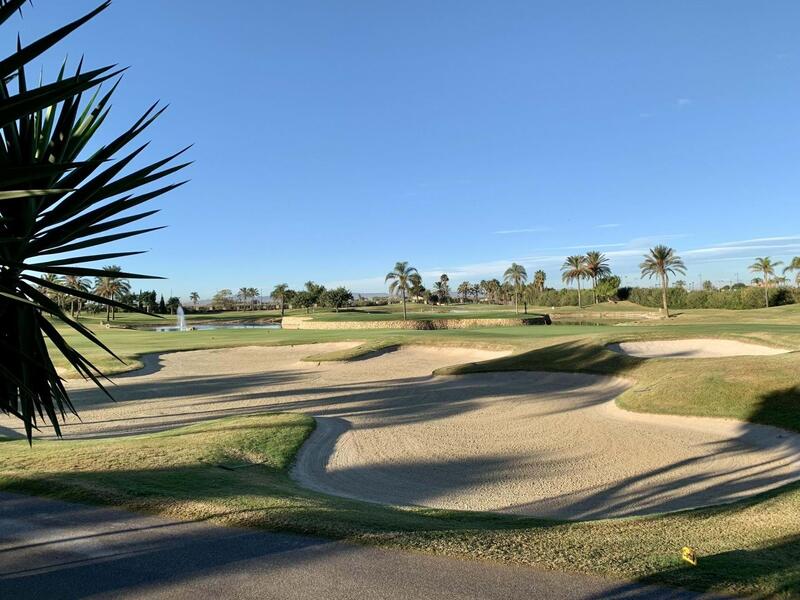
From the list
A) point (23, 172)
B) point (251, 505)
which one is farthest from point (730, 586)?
point (23, 172)

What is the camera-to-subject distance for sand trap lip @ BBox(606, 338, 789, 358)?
28281 millimetres

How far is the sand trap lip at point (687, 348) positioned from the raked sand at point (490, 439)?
7.32 meters

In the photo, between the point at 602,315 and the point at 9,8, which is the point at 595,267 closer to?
the point at 602,315

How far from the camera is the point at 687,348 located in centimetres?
2950

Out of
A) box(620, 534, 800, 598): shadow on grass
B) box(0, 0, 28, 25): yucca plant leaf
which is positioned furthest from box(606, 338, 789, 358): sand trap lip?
box(0, 0, 28, 25): yucca plant leaf

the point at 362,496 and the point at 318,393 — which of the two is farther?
the point at 318,393

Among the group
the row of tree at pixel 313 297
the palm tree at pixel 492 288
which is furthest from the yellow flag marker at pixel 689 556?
the palm tree at pixel 492 288

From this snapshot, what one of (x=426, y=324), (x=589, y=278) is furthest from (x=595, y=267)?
(x=426, y=324)

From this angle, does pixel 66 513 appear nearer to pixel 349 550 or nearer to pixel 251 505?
pixel 251 505

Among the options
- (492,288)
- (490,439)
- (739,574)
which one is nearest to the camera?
(739,574)

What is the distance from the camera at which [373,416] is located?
19.1 meters

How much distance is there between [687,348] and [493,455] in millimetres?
19519

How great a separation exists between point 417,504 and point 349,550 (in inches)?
220

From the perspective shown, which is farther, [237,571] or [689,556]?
[689,556]
